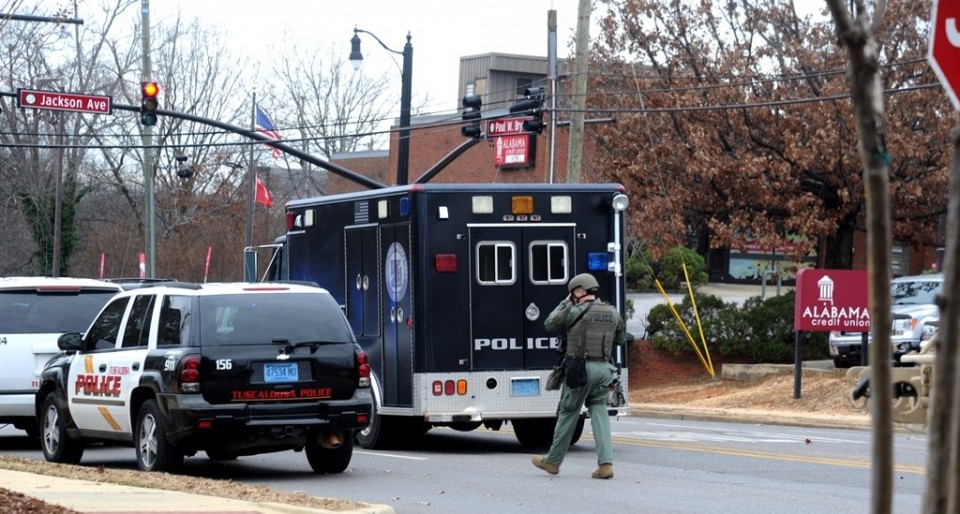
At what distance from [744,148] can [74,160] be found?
31.0 meters

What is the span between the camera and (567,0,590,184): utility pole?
26.2m

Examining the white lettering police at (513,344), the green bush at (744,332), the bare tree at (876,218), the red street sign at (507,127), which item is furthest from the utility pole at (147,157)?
the bare tree at (876,218)

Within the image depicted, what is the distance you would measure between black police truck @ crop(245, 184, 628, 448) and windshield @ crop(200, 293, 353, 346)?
8.57ft

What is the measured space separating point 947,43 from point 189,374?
8.77 metres

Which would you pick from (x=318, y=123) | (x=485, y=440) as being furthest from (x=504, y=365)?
(x=318, y=123)

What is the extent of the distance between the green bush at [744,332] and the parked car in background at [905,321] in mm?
2656

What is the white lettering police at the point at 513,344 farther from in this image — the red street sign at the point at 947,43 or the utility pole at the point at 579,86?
the red street sign at the point at 947,43

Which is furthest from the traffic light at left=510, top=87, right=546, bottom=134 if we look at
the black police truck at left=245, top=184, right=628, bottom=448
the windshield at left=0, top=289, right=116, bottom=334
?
the windshield at left=0, top=289, right=116, bottom=334

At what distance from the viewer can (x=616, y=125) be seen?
3234 centimetres

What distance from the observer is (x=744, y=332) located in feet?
99.0

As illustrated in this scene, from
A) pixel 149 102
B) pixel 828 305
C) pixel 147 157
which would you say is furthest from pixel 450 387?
pixel 147 157

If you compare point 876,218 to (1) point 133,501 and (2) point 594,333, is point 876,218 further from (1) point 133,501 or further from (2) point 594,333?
(2) point 594,333

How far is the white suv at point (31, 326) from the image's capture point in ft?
52.6

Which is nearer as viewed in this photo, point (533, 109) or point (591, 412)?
point (591, 412)
